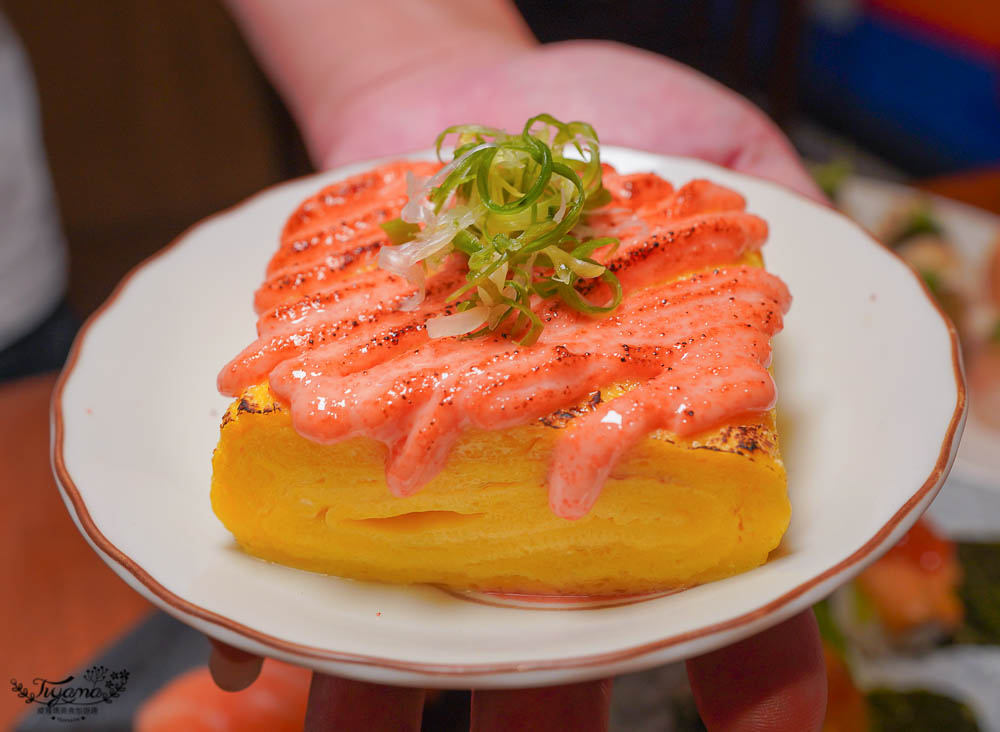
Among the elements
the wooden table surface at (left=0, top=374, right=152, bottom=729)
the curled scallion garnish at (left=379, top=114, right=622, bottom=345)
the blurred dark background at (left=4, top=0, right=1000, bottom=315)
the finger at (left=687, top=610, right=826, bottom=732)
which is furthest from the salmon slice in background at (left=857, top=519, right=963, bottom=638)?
the blurred dark background at (left=4, top=0, right=1000, bottom=315)

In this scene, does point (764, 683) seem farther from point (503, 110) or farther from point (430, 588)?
point (503, 110)

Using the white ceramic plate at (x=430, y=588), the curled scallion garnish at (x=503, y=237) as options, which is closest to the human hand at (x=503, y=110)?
the white ceramic plate at (x=430, y=588)

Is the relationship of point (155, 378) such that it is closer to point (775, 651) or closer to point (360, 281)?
point (360, 281)

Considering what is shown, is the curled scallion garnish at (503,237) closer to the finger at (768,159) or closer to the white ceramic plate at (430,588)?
the white ceramic plate at (430,588)

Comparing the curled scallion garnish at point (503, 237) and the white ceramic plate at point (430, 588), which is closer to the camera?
the white ceramic plate at point (430, 588)

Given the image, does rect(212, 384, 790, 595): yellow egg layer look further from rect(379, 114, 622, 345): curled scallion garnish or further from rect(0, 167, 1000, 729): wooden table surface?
rect(0, 167, 1000, 729): wooden table surface

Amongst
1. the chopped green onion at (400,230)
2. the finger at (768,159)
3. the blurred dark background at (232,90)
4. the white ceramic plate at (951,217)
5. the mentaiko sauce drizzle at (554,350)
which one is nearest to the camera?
the mentaiko sauce drizzle at (554,350)
